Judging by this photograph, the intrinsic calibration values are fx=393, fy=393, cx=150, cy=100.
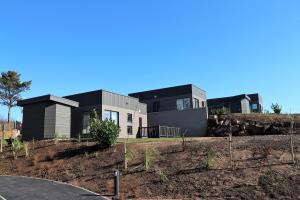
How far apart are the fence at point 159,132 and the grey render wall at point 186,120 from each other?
1.42 metres

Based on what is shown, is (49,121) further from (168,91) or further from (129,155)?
(168,91)

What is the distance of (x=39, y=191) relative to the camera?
16.0 meters

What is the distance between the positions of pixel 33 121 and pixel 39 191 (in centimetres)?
1575

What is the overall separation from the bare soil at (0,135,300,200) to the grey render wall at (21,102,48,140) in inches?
261

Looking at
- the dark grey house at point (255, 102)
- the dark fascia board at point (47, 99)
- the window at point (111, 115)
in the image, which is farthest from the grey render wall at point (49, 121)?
the dark grey house at point (255, 102)

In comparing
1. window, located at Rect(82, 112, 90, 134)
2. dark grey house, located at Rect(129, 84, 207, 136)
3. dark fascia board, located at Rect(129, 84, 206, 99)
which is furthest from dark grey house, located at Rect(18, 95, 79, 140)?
dark fascia board, located at Rect(129, 84, 206, 99)

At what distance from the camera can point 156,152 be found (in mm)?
20281

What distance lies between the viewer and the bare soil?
1484 cm

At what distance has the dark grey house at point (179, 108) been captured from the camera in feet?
129

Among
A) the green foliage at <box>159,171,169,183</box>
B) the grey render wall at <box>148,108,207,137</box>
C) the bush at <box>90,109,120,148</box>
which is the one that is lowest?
the green foliage at <box>159,171,169,183</box>

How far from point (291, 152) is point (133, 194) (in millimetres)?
7502

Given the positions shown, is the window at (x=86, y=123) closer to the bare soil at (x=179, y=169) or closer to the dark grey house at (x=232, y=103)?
the bare soil at (x=179, y=169)

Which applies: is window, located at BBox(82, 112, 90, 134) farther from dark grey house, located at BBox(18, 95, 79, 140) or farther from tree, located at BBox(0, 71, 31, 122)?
tree, located at BBox(0, 71, 31, 122)

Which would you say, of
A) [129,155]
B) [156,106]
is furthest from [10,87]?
[129,155]
